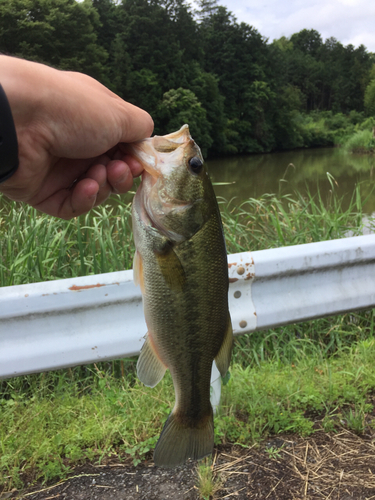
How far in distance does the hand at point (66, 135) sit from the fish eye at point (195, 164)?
264mm

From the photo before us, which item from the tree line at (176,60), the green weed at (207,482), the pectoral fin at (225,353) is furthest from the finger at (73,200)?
the tree line at (176,60)

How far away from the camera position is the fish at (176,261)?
4.32ft

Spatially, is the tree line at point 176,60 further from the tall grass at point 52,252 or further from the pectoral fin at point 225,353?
the pectoral fin at point 225,353

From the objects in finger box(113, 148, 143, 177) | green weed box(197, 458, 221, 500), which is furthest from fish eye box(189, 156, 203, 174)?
green weed box(197, 458, 221, 500)

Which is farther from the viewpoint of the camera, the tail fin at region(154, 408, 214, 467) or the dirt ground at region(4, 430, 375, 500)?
the dirt ground at region(4, 430, 375, 500)

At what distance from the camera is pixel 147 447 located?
2025 millimetres

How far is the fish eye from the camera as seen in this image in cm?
136

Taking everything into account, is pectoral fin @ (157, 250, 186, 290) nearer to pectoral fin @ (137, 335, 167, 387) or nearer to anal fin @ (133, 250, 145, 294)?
anal fin @ (133, 250, 145, 294)

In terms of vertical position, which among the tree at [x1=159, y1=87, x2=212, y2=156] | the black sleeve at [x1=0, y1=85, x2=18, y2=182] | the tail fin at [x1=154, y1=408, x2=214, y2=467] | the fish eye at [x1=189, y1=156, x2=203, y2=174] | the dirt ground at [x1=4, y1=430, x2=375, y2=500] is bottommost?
the dirt ground at [x1=4, y1=430, x2=375, y2=500]

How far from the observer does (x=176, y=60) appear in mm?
37938

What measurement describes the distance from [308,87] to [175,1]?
41.4 m

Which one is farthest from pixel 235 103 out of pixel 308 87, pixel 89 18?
pixel 308 87

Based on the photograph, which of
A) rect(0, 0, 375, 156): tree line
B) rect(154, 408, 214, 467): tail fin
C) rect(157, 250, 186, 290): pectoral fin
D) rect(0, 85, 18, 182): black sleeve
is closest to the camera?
rect(0, 85, 18, 182): black sleeve

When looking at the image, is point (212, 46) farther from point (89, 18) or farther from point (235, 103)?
point (89, 18)
